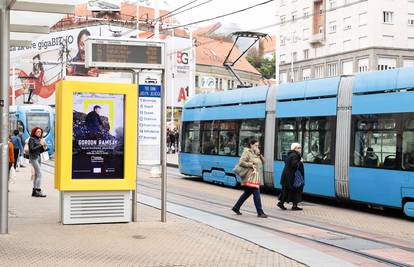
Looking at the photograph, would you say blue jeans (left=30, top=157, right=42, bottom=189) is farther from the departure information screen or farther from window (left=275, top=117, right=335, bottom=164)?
window (left=275, top=117, right=335, bottom=164)

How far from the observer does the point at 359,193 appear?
1502 centimetres

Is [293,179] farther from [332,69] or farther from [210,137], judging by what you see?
[332,69]

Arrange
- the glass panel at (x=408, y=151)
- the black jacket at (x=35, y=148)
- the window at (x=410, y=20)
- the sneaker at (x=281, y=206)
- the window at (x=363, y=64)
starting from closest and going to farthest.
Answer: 1. the glass panel at (x=408, y=151)
2. the sneaker at (x=281, y=206)
3. the black jacket at (x=35, y=148)
4. the window at (x=363, y=64)
5. the window at (x=410, y=20)

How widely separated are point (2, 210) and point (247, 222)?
16.7 ft

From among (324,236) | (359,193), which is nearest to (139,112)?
(324,236)

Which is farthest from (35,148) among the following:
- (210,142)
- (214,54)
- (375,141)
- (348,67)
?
(214,54)

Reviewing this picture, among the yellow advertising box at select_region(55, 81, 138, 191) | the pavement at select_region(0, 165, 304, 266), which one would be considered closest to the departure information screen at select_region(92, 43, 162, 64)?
the yellow advertising box at select_region(55, 81, 138, 191)

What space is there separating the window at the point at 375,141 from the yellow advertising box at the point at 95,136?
6137 millimetres

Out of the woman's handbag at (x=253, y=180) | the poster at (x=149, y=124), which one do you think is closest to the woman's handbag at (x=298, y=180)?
the woman's handbag at (x=253, y=180)

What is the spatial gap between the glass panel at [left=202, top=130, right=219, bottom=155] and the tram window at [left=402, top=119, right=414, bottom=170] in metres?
9.56

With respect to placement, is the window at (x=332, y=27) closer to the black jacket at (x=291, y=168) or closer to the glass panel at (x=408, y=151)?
the black jacket at (x=291, y=168)

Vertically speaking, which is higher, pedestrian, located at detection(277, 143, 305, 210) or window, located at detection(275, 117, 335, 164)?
window, located at detection(275, 117, 335, 164)

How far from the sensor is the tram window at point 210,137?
2276 centimetres

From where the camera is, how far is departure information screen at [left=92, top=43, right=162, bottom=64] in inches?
435
